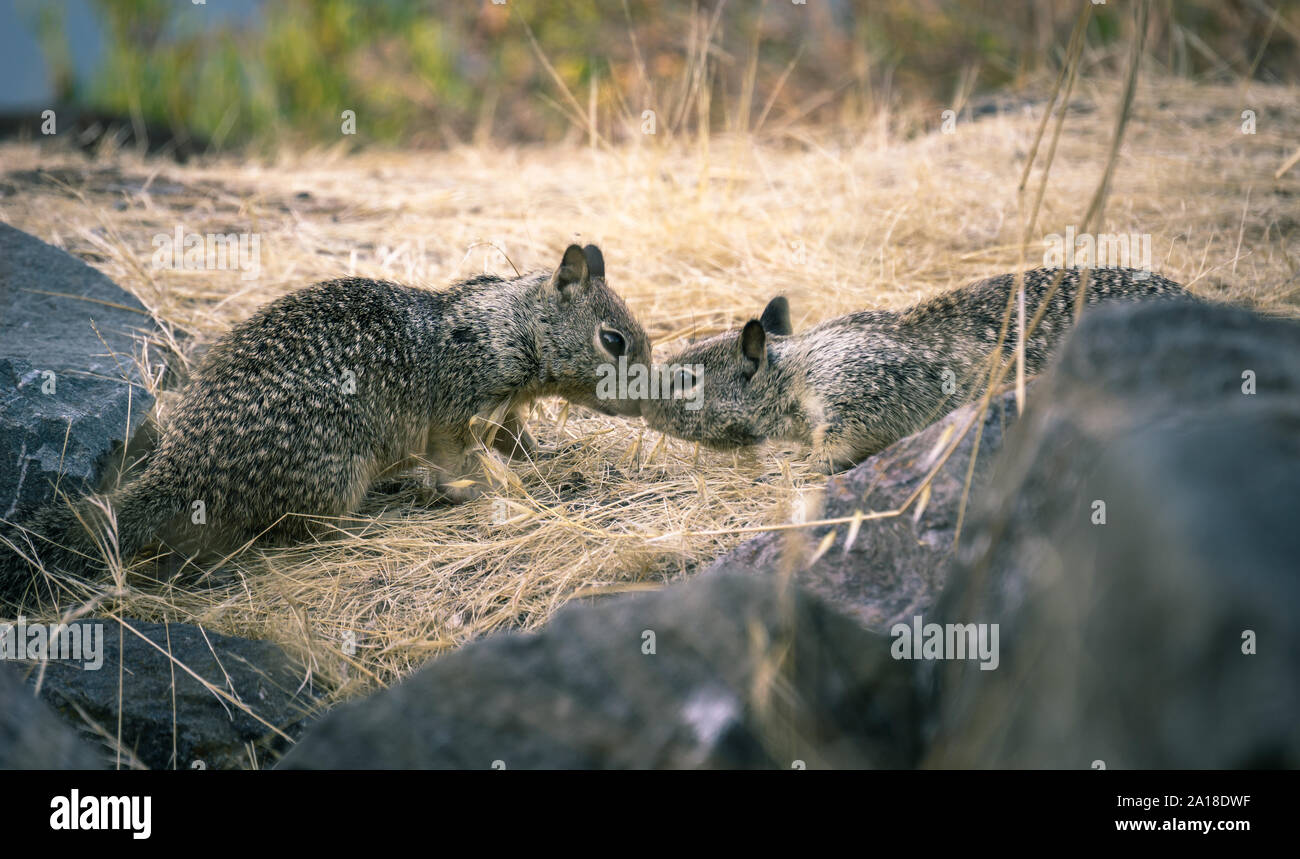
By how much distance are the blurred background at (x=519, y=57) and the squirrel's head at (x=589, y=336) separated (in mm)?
8192

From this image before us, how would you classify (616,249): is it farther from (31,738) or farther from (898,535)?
(31,738)

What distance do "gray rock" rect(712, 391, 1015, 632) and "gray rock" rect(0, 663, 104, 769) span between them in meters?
1.98

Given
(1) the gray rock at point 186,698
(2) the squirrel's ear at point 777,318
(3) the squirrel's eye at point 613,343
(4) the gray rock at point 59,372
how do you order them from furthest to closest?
(2) the squirrel's ear at point 777,318
(3) the squirrel's eye at point 613,343
(4) the gray rock at point 59,372
(1) the gray rock at point 186,698

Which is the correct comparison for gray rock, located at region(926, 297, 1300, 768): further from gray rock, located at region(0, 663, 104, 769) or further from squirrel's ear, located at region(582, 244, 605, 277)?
squirrel's ear, located at region(582, 244, 605, 277)

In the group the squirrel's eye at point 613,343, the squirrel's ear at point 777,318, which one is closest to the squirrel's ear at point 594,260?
the squirrel's eye at point 613,343

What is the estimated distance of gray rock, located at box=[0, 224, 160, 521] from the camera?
461 centimetres

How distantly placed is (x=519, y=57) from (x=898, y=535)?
1584 centimetres

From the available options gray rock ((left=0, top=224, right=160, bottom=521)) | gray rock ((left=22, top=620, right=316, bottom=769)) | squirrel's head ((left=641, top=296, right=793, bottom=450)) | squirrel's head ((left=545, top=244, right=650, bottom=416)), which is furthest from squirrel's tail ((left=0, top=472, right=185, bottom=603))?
squirrel's head ((left=641, top=296, right=793, bottom=450))

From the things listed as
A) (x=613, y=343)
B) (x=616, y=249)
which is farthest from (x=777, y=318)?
(x=616, y=249)

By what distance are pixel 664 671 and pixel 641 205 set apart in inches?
237

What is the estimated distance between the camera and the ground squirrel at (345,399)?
445cm

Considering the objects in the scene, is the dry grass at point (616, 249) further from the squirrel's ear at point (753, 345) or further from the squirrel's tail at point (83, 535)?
the squirrel's ear at point (753, 345)

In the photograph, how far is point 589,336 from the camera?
17.4ft

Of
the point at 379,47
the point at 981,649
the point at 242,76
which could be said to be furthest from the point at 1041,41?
the point at 981,649
